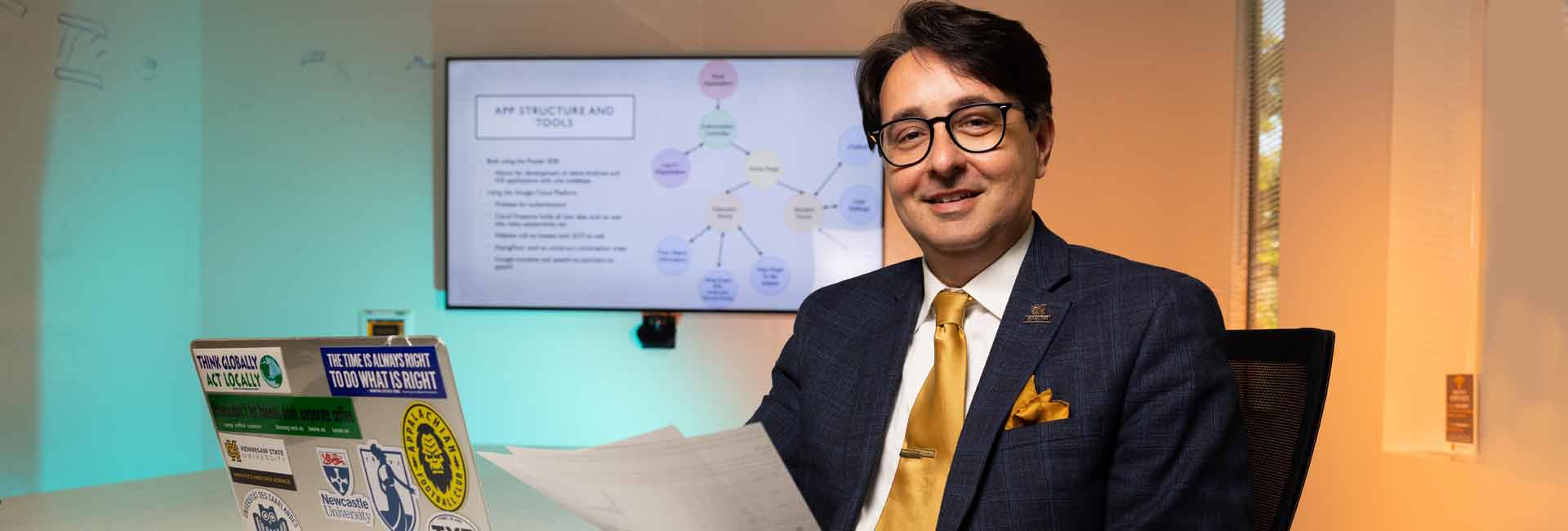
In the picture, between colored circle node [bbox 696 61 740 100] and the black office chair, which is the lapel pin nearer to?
the black office chair

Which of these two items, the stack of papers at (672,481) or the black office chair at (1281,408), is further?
the black office chair at (1281,408)

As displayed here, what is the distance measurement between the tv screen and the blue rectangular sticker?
2910 millimetres

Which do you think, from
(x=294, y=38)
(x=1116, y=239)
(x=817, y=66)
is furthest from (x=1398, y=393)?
(x=294, y=38)

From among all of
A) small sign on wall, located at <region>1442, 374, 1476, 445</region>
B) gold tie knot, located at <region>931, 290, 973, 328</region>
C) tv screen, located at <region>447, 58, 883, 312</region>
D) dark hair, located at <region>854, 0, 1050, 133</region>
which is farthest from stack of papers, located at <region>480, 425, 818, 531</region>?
tv screen, located at <region>447, 58, 883, 312</region>

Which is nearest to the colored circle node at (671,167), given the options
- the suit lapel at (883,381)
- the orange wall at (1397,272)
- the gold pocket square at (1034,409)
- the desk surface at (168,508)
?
the desk surface at (168,508)

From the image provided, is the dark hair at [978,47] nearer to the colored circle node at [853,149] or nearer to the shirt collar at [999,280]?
the shirt collar at [999,280]

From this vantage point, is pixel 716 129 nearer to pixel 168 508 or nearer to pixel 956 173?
pixel 168 508

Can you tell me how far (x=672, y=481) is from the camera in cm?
98

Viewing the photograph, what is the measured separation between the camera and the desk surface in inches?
101

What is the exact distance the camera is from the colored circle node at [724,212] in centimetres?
387

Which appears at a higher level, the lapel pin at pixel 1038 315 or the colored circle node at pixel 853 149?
the colored circle node at pixel 853 149

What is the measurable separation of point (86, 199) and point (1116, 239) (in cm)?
334

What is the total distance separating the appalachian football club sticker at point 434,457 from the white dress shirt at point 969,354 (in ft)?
1.73

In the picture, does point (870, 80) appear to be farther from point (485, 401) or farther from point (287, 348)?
point (485, 401)
